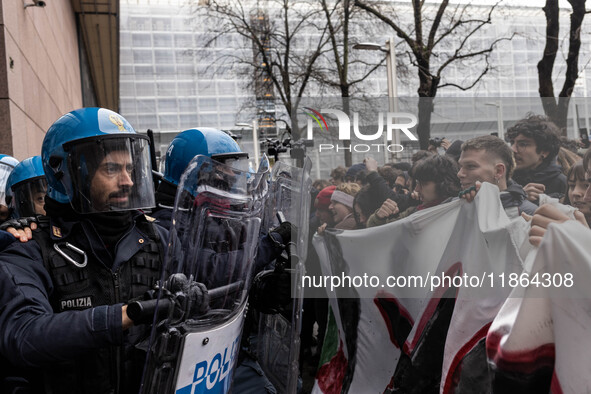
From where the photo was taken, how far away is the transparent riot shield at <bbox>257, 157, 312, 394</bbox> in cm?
210

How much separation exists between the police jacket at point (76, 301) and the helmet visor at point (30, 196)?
1804mm

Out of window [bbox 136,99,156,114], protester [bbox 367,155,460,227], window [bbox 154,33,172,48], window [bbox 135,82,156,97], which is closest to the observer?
protester [bbox 367,155,460,227]

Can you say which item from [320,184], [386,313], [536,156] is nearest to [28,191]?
[320,184]

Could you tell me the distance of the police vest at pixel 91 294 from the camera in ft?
5.75

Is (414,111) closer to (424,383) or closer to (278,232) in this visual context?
(278,232)

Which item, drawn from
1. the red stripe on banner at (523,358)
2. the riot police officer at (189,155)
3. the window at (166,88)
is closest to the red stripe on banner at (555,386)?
the red stripe on banner at (523,358)

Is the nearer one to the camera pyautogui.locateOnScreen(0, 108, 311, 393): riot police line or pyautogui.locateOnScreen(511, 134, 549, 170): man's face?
pyautogui.locateOnScreen(0, 108, 311, 393): riot police line

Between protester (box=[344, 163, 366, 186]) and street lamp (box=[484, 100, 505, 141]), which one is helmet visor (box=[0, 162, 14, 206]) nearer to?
protester (box=[344, 163, 366, 186])


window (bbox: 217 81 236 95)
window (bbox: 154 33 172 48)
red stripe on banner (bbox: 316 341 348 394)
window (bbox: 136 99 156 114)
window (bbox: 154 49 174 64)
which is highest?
window (bbox: 154 33 172 48)

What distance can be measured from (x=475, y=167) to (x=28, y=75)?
5.95 metres

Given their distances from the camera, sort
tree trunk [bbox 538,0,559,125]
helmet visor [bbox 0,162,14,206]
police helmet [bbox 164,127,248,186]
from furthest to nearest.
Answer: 1. tree trunk [bbox 538,0,559,125]
2. helmet visor [bbox 0,162,14,206]
3. police helmet [bbox 164,127,248,186]

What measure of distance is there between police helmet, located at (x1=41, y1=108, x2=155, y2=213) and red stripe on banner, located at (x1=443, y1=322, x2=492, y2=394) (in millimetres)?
1403

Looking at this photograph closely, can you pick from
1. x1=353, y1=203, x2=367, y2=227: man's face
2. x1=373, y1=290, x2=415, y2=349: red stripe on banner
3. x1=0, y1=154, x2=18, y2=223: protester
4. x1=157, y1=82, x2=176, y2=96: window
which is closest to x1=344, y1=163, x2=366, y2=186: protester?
x1=353, y1=203, x2=367, y2=227: man's face

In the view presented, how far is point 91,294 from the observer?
1.80 meters
